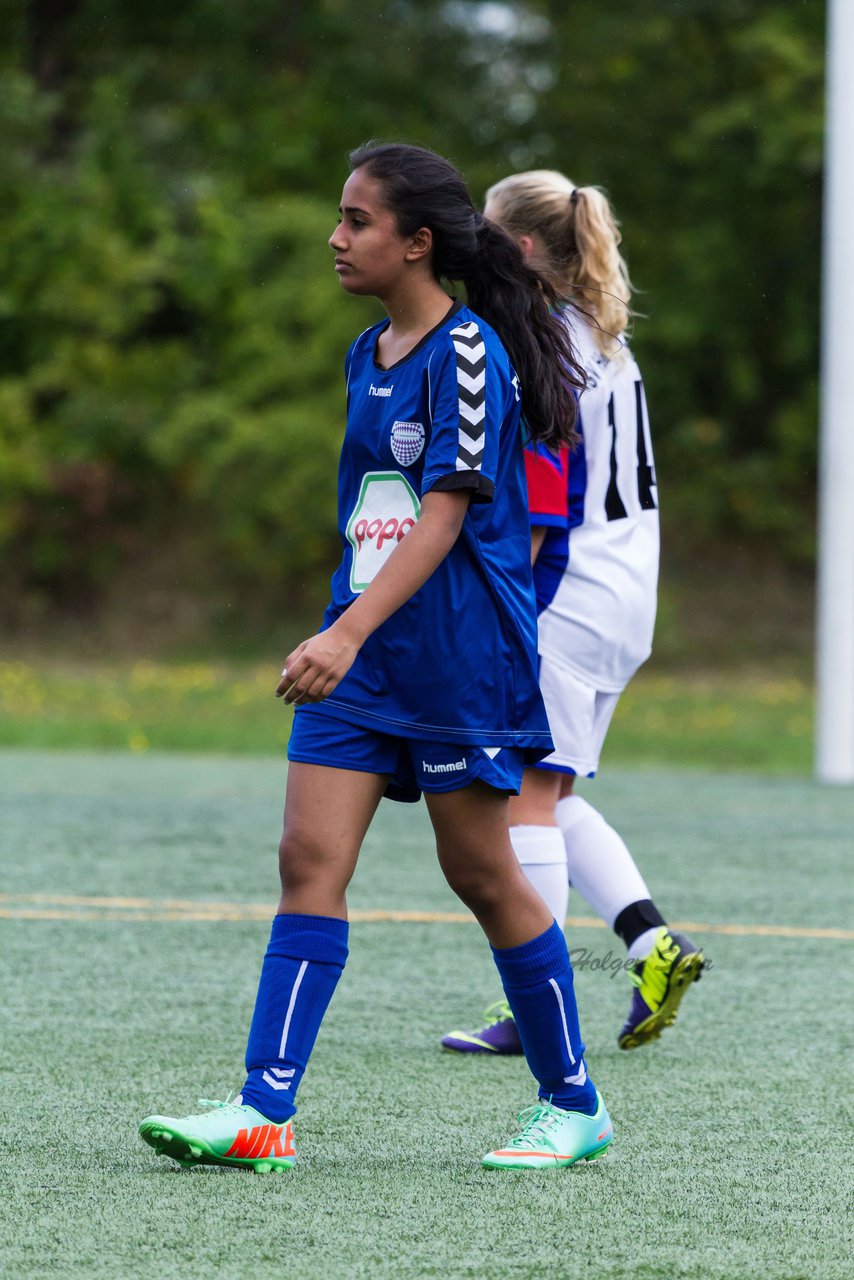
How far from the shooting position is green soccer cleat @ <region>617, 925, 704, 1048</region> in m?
4.00

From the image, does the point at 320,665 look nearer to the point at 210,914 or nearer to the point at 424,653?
the point at 424,653

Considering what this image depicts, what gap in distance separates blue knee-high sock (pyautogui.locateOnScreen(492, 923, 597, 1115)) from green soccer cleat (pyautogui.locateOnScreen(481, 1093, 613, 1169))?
3 cm

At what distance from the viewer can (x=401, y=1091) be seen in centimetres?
366

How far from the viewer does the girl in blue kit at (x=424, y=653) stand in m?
2.90

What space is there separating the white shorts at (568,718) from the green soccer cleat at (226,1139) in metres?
1.32

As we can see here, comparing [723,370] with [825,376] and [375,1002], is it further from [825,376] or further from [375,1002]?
[375,1002]

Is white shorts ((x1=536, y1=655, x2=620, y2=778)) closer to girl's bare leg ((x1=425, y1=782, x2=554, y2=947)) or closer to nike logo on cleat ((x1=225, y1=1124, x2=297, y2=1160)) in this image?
girl's bare leg ((x1=425, y1=782, x2=554, y2=947))

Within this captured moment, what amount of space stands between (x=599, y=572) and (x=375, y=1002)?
4.09ft

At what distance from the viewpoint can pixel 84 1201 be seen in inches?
109

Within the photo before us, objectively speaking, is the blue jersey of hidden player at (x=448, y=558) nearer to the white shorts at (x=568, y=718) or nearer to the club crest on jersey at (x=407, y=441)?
the club crest on jersey at (x=407, y=441)

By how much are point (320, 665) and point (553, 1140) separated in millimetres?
901

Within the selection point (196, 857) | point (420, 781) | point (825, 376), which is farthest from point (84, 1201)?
point (825, 376)

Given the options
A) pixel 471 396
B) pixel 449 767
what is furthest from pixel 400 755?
pixel 471 396

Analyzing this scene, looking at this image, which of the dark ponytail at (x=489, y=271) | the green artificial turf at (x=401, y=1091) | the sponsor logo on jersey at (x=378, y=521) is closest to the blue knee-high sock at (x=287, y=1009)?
the green artificial turf at (x=401, y=1091)
